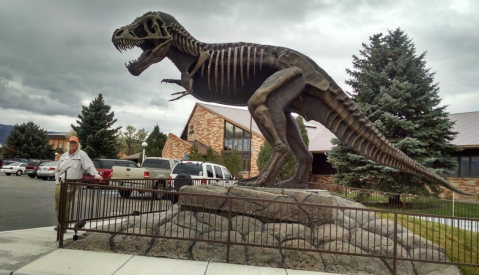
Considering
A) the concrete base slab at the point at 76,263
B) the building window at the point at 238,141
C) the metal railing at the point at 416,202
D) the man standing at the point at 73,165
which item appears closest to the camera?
the concrete base slab at the point at 76,263

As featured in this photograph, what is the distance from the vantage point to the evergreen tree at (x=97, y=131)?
38594mm

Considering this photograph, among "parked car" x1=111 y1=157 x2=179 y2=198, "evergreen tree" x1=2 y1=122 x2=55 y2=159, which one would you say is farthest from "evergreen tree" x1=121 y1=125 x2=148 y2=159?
"parked car" x1=111 y1=157 x2=179 y2=198

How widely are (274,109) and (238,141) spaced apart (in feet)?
95.8

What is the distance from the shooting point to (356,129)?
24.3 ft

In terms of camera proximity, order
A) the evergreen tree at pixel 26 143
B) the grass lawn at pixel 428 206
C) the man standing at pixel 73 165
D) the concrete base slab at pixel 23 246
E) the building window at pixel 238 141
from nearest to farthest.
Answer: the concrete base slab at pixel 23 246 < the man standing at pixel 73 165 < the grass lawn at pixel 428 206 < the building window at pixel 238 141 < the evergreen tree at pixel 26 143

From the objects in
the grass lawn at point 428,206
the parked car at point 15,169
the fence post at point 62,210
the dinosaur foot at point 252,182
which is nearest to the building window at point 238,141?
the grass lawn at point 428,206

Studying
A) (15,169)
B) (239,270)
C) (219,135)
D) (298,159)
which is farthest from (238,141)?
(239,270)

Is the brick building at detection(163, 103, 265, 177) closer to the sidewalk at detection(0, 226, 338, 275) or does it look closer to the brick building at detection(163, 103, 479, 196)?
the brick building at detection(163, 103, 479, 196)

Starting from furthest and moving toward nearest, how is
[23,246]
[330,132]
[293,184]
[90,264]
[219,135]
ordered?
[219,135] → [330,132] → [293,184] → [23,246] → [90,264]

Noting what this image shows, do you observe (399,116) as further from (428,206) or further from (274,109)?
(274,109)

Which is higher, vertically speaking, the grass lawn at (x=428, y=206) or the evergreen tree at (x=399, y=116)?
the evergreen tree at (x=399, y=116)

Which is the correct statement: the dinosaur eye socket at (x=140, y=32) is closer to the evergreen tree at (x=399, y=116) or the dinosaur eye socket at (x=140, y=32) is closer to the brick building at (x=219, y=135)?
the evergreen tree at (x=399, y=116)

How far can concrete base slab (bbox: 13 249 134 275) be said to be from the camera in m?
4.72

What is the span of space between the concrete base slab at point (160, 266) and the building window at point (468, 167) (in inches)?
802
